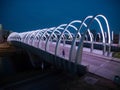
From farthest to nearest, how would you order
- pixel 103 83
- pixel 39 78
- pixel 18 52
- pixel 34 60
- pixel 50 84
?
1. pixel 18 52
2. pixel 34 60
3. pixel 39 78
4. pixel 50 84
5. pixel 103 83

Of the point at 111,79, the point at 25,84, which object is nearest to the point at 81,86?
the point at 111,79

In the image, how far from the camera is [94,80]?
29.0 feet

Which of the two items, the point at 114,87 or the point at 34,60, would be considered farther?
the point at 34,60

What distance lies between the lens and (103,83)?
838cm

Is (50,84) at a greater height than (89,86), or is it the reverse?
(89,86)

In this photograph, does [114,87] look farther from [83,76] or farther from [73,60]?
[73,60]

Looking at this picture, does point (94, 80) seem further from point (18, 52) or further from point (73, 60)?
point (18, 52)

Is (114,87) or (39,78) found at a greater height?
(114,87)

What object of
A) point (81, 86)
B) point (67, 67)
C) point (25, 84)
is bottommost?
point (25, 84)

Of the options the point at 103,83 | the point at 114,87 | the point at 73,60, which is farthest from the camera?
the point at 73,60

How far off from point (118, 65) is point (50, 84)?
19.2 feet

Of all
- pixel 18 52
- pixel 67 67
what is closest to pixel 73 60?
pixel 67 67

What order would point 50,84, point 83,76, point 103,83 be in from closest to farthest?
point 103,83 → point 83,76 → point 50,84

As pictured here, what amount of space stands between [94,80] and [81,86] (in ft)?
2.95
